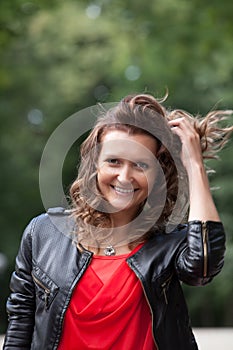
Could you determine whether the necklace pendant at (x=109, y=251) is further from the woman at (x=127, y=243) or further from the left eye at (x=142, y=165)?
the left eye at (x=142, y=165)

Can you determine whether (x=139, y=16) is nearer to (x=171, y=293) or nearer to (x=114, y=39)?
(x=114, y=39)

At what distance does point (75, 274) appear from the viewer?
2178mm

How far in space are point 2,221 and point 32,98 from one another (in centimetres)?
262

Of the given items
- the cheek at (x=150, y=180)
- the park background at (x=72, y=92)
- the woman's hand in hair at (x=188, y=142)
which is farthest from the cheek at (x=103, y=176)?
the park background at (x=72, y=92)

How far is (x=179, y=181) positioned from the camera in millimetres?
2281

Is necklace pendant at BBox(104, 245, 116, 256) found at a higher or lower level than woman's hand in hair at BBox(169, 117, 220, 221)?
lower

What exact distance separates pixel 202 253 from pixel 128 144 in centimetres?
39

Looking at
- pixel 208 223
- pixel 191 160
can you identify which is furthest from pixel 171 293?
pixel 191 160

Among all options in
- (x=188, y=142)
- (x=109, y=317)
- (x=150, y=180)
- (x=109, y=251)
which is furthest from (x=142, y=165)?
(x=109, y=317)

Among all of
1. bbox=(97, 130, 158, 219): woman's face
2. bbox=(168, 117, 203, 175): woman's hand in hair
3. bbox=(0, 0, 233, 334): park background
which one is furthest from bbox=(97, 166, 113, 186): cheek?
bbox=(0, 0, 233, 334): park background

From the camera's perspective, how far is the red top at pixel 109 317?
2.11m

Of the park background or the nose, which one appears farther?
the park background

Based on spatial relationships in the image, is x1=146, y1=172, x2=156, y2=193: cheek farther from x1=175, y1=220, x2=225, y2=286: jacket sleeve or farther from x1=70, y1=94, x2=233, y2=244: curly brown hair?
x1=175, y1=220, x2=225, y2=286: jacket sleeve

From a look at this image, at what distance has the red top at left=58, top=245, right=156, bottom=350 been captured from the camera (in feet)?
6.93
